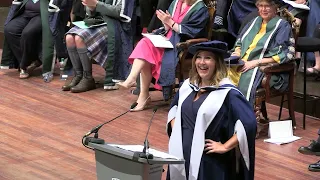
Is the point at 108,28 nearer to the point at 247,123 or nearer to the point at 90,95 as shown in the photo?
the point at 90,95

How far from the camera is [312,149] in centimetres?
513

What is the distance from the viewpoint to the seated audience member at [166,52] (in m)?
6.11

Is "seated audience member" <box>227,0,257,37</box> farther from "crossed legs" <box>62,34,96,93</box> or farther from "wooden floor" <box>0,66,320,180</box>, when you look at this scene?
"crossed legs" <box>62,34,96,93</box>

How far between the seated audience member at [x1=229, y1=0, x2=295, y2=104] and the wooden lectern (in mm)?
2346

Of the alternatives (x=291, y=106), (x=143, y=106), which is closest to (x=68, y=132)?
(x=143, y=106)

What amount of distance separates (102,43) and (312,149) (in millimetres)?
2475

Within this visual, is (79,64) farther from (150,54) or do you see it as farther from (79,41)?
(150,54)

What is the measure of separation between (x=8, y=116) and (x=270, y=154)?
86.2 inches

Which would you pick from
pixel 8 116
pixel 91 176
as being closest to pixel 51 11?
pixel 8 116

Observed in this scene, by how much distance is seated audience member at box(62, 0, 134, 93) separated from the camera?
6.76 m

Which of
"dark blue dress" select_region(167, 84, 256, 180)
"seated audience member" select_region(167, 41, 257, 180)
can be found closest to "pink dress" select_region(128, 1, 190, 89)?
"seated audience member" select_region(167, 41, 257, 180)

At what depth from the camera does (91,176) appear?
4711 mm

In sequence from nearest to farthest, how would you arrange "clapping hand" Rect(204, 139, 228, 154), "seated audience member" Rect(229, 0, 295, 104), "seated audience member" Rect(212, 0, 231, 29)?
"clapping hand" Rect(204, 139, 228, 154) → "seated audience member" Rect(229, 0, 295, 104) → "seated audience member" Rect(212, 0, 231, 29)

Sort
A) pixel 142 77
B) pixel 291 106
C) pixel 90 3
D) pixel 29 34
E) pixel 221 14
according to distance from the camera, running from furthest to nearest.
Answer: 1. pixel 29 34
2. pixel 221 14
3. pixel 90 3
4. pixel 142 77
5. pixel 291 106
